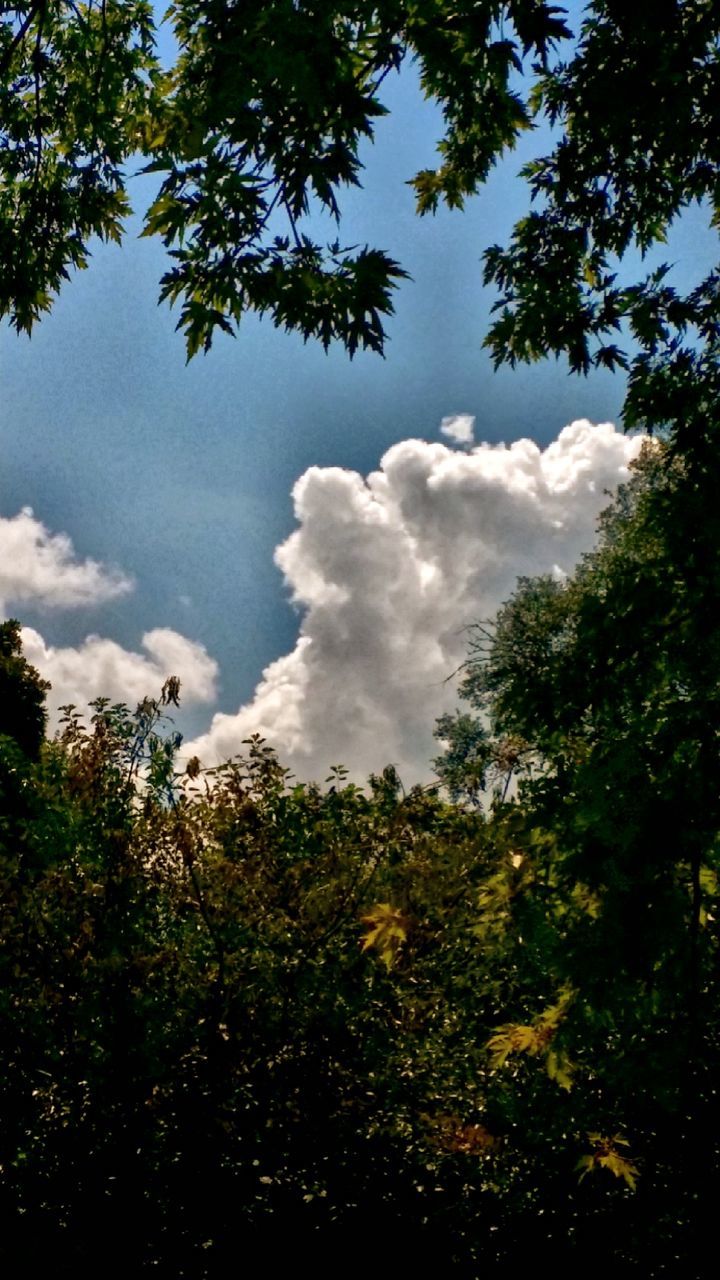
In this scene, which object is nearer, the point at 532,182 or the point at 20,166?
the point at 20,166

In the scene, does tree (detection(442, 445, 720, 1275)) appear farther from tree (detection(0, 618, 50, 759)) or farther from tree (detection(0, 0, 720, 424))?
tree (detection(0, 618, 50, 759))

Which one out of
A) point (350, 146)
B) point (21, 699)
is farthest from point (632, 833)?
point (21, 699)

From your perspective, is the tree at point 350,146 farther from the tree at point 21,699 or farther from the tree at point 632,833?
the tree at point 21,699

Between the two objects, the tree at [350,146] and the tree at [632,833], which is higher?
the tree at [350,146]

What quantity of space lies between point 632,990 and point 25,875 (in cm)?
551

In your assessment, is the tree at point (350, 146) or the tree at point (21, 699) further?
the tree at point (21, 699)

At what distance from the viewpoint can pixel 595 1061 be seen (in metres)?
6.46

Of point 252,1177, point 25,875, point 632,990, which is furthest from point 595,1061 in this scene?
point 25,875

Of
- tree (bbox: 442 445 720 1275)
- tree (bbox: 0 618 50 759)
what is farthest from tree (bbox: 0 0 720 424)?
tree (bbox: 0 618 50 759)

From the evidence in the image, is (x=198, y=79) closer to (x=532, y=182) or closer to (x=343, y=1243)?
(x=532, y=182)

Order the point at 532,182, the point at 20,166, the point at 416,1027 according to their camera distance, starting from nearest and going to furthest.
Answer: the point at 20,166
the point at 532,182
the point at 416,1027

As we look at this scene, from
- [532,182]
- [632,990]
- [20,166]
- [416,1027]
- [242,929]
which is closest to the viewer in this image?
[632,990]

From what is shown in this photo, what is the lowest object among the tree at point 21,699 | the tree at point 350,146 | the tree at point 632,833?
the tree at point 632,833

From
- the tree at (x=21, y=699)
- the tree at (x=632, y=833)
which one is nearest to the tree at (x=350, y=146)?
the tree at (x=632, y=833)
